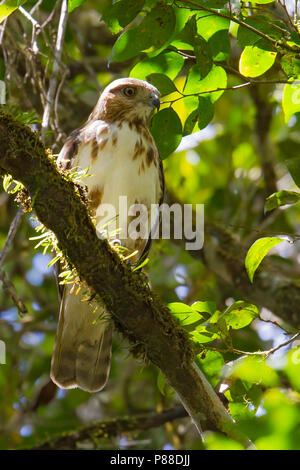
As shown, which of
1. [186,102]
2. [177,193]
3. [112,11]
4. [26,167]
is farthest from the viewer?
[177,193]

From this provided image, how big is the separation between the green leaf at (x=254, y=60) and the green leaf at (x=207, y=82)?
0.38 ft

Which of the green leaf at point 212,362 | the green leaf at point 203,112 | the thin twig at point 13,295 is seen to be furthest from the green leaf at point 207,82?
the thin twig at point 13,295

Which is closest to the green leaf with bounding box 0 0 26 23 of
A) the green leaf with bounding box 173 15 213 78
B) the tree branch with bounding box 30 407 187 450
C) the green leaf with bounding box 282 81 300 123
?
the green leaf with bounding box 173 15 213 78

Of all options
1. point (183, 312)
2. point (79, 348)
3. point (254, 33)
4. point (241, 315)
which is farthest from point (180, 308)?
point (79, 348)

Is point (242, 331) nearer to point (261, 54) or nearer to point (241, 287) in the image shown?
point (241, 287)

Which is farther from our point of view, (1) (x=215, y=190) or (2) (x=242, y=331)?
(1) (x=215, y=190)

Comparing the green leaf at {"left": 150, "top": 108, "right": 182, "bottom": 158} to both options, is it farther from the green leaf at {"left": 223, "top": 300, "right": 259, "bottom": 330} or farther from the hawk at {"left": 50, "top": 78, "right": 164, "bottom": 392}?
the green leaf at {"left": 223, "top": 300, "right": 259, "bottom": 330}

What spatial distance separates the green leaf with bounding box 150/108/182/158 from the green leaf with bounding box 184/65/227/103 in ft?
0.50

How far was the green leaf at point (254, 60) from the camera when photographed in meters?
3.21

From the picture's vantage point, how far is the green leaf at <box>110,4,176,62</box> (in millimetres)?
2963

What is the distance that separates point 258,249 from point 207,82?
97 cm
